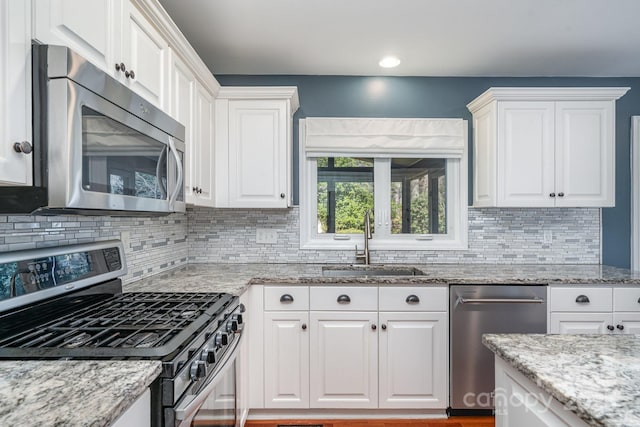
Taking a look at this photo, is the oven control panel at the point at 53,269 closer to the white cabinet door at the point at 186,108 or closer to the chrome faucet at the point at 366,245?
the white cabinet door at the point at 186,108

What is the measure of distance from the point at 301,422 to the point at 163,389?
60.5 inches

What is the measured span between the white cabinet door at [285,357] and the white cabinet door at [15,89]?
155 cm

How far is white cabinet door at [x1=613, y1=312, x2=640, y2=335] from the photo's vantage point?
7.04 feet

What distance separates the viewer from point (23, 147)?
2.87 feet

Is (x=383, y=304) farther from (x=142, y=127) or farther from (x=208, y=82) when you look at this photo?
(x=208, y=82)

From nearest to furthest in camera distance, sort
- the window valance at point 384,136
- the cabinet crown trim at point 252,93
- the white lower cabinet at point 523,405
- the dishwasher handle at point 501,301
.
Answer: the white lower cabinet at point 523,405, the dishwasher handle at point 501,301, the cabinet crown trim at point 252,93, the window valance at point 384,136

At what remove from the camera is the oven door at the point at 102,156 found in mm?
933

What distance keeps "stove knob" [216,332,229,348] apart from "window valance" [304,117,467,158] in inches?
69.1

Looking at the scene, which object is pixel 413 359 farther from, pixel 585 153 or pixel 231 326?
pixel 585 153

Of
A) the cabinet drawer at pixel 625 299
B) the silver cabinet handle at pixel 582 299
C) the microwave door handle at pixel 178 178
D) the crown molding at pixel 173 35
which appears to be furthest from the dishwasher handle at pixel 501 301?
the crown molding at pixel 173 35

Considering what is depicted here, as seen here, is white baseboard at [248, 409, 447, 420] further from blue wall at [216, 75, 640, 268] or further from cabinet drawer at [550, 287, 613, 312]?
blue wall at [216, 75, 640, 268]

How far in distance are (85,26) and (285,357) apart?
188cm

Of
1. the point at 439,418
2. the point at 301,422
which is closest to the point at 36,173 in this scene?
the point at 301,422

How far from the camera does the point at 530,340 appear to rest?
3.52ft
